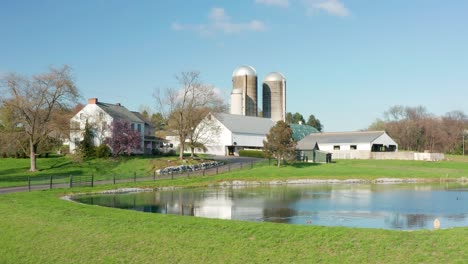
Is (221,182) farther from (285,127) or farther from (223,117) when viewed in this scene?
(223,117)

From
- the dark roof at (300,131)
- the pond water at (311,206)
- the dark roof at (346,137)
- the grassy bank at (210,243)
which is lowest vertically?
the pond water at (311,206)

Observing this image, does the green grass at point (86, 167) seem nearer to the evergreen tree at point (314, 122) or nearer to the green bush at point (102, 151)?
the green bush at point (102, 151)

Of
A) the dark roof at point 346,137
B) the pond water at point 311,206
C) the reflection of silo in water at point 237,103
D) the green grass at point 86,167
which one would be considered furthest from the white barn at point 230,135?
the pond water at point 311,206

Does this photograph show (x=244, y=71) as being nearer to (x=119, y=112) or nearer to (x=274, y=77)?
(x=274, y=77)

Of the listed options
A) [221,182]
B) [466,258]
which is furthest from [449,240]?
[221,182]

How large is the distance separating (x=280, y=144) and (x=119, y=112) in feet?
86.1

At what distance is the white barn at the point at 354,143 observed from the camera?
81875mm

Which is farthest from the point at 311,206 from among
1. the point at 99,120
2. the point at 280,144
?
the point at 99,120

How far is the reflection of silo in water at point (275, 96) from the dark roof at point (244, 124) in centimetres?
1341

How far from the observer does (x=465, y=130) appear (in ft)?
358

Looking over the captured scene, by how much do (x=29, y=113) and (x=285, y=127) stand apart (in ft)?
100

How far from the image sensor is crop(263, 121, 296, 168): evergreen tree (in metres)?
59.2

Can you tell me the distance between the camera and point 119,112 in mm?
70875

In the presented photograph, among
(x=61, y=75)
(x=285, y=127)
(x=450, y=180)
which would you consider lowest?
(x=450, y=180)
